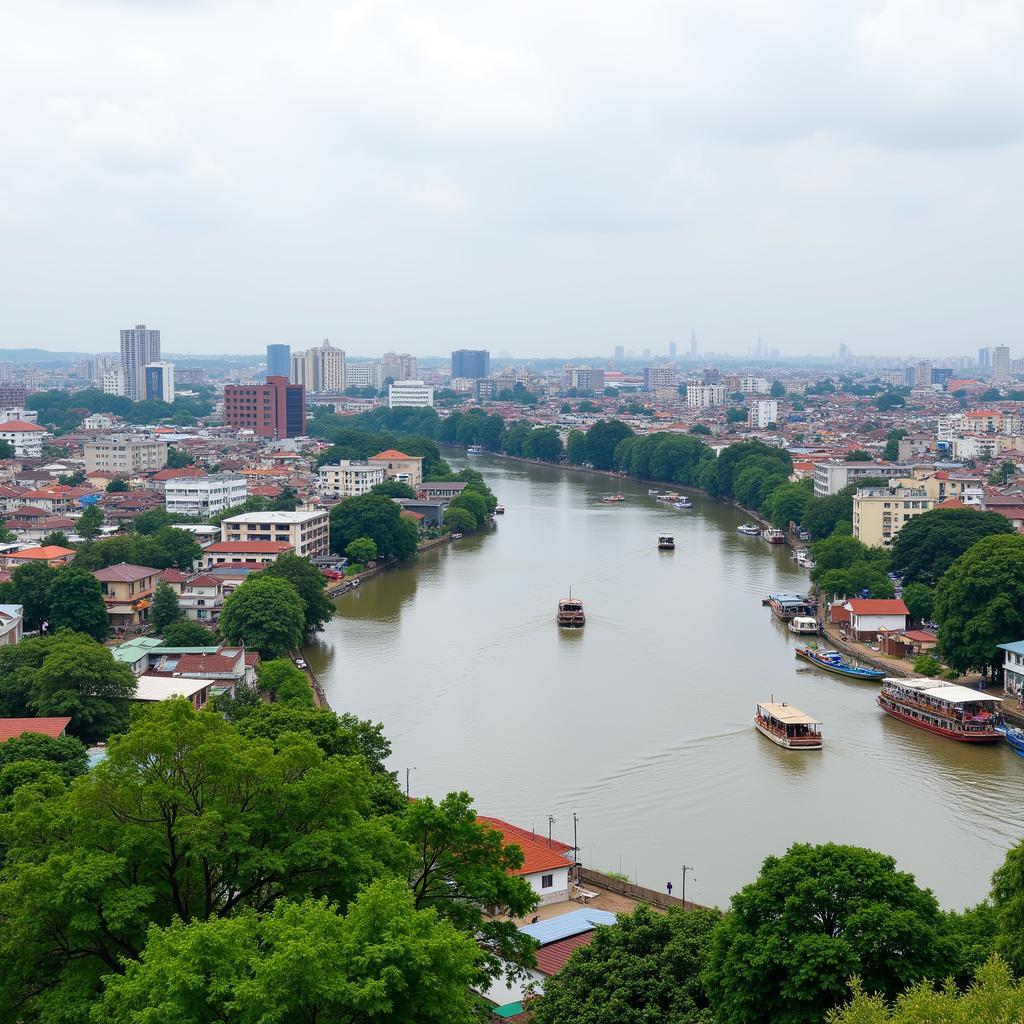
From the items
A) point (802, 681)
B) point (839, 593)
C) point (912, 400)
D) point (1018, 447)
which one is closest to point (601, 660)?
point (802, 681)

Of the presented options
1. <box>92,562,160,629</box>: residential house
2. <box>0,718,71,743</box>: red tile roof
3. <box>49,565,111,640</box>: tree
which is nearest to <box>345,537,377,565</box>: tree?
<box>92,562,160,629</box>: residential house

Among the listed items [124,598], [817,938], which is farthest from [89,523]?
[817,938]

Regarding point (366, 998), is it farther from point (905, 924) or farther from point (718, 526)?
point (718, 526)

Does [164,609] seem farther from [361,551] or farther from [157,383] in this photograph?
[157,383]

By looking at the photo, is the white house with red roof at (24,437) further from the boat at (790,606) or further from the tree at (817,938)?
the tree at (817,938)

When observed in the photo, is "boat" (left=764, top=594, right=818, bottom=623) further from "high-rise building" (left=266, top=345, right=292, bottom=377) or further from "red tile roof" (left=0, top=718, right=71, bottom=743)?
"high-rise building" (left=266, top=345, right=292, bottom=377)

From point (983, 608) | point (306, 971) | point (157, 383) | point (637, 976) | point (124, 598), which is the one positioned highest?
point (157, 383)

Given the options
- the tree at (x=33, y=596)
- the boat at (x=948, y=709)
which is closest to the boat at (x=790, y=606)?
the boat at (x=948, y=709)
